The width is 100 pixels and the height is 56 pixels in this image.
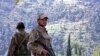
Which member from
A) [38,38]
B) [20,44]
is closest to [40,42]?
[38,38]

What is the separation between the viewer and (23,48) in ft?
32.3

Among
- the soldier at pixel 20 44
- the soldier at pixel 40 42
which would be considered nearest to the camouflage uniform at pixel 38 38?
the soldier at pixel 40 42

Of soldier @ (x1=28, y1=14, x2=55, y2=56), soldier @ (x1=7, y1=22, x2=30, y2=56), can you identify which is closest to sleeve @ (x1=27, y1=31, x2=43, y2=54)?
soldier @ (x1=28, y1=14, x2=55, y2=56)

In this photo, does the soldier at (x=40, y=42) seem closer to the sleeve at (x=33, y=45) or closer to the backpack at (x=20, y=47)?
the sleeve at (x=33, y=45)

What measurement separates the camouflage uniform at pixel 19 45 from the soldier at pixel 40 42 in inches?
26.0

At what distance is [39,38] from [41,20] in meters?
0.30

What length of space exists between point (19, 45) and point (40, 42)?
2.48ft

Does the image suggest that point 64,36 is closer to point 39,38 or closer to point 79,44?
point 79,44

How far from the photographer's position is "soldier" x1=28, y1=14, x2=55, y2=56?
9.07 meters

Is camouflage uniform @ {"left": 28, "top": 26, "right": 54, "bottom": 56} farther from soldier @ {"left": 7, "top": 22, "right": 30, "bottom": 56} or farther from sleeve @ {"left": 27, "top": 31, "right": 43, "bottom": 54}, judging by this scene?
soldier @ {"left": 7, "top": 22, "right": 30, "bottom": 56}

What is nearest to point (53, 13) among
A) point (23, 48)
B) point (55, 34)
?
point (55, 34)

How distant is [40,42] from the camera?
9195 mm

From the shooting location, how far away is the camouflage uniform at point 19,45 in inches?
387

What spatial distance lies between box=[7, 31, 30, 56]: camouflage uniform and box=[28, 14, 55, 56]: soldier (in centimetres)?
66
